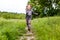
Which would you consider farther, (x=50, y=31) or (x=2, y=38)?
(x=50, y=31)

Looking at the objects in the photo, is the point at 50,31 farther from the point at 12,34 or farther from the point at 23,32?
the point at 12,34

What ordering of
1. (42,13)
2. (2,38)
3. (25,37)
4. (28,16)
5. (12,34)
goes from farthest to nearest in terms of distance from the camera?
(42,13) → (28,16) → (25,37) → (12,34) → (2,38)

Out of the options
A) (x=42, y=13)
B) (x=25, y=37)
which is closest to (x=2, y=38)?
(x=25, y=37)

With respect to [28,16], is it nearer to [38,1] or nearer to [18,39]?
[18,39]

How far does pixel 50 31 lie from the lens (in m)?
18.6

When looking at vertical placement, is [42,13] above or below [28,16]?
below

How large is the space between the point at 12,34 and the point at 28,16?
11.0ft

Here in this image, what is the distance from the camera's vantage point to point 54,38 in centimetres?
1609

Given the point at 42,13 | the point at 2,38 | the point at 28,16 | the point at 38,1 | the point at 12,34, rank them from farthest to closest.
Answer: the point at 42,13, the point at 38,1, the point at 28,16, the point at 12,34, the point at 2,38

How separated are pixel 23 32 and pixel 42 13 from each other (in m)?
29.8

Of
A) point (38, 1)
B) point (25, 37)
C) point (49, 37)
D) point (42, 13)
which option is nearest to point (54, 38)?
point (49, 37)

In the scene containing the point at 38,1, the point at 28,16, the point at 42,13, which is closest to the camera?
the point at 28,16

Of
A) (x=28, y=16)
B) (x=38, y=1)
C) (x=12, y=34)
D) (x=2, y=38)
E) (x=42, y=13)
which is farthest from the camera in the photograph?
(x=42, y=13)

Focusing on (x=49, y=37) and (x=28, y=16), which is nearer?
(x=49, y=37)
